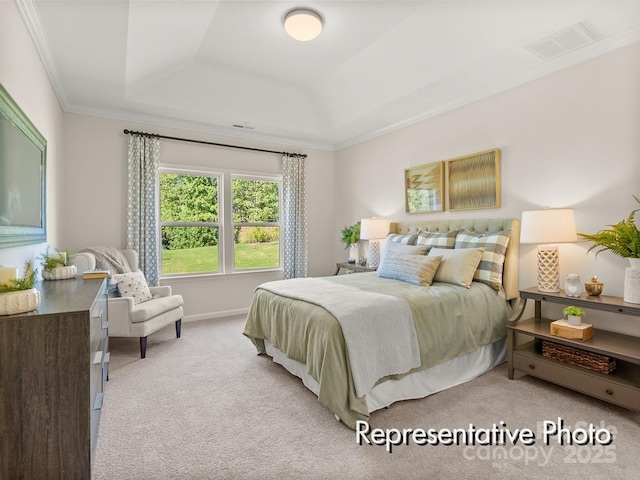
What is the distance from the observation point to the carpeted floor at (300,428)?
70.0 inches

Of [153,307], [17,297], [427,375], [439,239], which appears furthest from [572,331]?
[153,307]

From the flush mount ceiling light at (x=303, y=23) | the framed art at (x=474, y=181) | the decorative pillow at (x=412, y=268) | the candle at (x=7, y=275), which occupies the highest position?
the flush mount ceiling light at (x=303, y=23)

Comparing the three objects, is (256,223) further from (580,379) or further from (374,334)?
(580,379)

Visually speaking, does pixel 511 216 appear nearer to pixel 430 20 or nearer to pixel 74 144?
pixel 430 20

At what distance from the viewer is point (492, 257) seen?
3.14 m

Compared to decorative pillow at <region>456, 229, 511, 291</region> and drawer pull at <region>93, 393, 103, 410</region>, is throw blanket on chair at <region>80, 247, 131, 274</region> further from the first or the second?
decorative pillow at <region>456, 229, 511, 291</region>

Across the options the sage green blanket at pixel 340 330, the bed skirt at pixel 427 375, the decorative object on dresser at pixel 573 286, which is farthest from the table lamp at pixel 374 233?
the decorative object on dresser at pixel 573 286

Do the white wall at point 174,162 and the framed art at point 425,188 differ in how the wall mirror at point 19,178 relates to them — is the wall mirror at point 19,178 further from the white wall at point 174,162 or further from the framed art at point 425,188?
the framed art at point 425,188

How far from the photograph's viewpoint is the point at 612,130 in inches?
106

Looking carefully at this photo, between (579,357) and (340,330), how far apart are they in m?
1.84

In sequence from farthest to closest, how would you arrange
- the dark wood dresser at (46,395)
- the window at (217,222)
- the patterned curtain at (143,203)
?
the window at (217,222), the patterned curtain at (143,203), the dark wood dresser at (46,395)

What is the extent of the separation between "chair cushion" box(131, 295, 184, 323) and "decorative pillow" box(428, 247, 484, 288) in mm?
2781

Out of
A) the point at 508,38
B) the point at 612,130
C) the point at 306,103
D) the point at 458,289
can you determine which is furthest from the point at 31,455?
the point at 306,103

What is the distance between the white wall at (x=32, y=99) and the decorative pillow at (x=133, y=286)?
689mm
